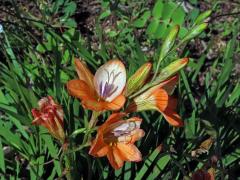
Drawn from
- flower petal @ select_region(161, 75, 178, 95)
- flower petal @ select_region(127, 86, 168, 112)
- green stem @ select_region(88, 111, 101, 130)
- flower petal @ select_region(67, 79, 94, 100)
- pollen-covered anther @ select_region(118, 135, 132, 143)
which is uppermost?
flower petal @ select_region(67, 79, 94, 100)

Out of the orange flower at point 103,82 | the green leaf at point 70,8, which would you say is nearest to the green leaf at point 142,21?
the green leaf at point 70,8

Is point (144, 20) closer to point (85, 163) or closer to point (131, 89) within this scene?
point (85, 163)

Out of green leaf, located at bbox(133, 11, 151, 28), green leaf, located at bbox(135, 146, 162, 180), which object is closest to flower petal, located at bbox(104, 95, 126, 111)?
green leaf, located at bbox(135, 146, 162, 180)

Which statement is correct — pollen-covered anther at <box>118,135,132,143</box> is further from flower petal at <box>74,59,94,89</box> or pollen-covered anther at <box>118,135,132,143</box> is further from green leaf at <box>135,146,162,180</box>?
green leaf at <box>135,146,162,180</box>

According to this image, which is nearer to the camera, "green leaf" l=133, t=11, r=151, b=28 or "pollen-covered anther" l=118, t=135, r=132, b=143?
Result: "pollen-covered anther" l=118, t=135, r=132, b=143

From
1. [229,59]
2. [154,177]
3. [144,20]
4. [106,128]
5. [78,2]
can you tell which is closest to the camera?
[106,128]

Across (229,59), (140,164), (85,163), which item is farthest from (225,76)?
(85,163)

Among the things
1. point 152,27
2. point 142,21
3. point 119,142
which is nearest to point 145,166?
point 119,142

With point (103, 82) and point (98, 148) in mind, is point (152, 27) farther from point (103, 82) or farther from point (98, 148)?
point (98, 148)
